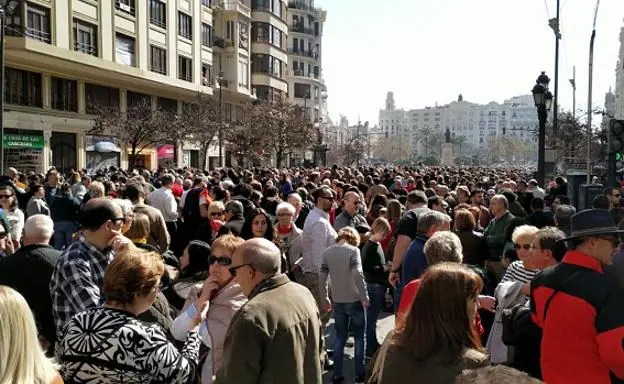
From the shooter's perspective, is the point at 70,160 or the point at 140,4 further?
the point at 140,4

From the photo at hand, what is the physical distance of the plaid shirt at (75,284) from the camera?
157 inches

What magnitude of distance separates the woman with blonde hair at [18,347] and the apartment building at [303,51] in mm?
73121

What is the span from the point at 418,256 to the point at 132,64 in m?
33.1

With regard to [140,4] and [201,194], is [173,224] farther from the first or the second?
[140,4]

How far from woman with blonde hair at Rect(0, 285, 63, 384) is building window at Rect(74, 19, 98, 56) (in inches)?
1239

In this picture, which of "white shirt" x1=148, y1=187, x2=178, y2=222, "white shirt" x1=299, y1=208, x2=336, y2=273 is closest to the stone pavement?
"white shirt" x1=299, y1=208, x2=336, y2=273

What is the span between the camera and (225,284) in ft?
13.6

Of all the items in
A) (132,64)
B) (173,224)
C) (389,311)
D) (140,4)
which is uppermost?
(140,4)

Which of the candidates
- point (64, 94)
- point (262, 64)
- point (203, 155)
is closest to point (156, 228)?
point (64, 94)

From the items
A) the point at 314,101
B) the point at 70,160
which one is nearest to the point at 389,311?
the point at 70,160

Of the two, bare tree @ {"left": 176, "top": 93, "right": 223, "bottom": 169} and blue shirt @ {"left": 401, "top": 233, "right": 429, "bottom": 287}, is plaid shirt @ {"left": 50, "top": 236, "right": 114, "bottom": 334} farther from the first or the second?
bare tree @ {"left": 176, "top": 93, "right": 223, "bottom": 169}

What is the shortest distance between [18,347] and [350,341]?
628 centimetres

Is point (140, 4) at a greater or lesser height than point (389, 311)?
greater

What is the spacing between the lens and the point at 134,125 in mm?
29938
